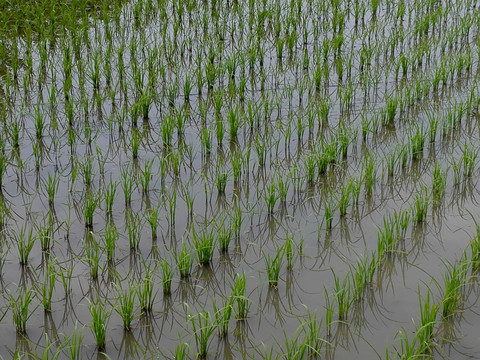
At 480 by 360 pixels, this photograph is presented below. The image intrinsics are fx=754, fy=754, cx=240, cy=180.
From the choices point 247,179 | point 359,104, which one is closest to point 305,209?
point 247,179

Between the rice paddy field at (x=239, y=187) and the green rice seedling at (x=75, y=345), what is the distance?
2cm

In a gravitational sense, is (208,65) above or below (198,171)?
above

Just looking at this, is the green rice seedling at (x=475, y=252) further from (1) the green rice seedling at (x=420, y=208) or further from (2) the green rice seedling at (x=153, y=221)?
(2) the green rice seedling at (x=153, y=221)

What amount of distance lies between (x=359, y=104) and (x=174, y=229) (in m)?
2.18

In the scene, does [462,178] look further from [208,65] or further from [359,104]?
[208,65]

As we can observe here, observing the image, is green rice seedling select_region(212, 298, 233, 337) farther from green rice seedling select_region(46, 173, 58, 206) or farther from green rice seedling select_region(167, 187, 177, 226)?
green rice seedling select_region(46, 173, 58, 206)

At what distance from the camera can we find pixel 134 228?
144 inches

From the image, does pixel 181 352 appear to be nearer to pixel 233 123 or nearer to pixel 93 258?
pixel 93 258

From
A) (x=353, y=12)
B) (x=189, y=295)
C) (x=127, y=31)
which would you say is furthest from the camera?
(x=353, y=12)

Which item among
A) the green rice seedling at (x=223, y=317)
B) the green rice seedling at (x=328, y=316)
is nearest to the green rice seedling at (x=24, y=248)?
the green rice seedling at (x=223, y=317)

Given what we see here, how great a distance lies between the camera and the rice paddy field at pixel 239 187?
10.1ft

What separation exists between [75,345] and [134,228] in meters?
0.93

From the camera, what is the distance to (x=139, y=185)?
14.3 feet

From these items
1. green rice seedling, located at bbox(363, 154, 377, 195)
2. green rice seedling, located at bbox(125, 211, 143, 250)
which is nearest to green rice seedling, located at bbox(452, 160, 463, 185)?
green rice seedling, located at bbox(363, 154, 377, 195)
